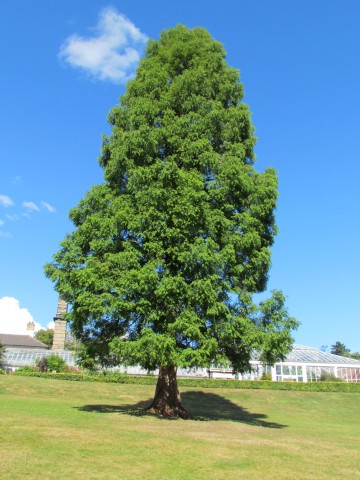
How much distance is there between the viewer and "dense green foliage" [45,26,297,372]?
48.5ft

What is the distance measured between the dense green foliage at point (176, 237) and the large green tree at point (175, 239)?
50 millimetres

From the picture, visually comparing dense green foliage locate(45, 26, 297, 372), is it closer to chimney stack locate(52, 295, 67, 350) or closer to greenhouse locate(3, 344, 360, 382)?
greenhouse locate(3, 344, 360, 382)

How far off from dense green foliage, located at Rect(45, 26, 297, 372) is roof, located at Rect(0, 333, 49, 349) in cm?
6170

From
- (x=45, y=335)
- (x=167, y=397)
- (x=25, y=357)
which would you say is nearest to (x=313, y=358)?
(x=25, y=357)

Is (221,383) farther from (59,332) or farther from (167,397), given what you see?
(59,332)

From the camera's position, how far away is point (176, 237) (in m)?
15.7

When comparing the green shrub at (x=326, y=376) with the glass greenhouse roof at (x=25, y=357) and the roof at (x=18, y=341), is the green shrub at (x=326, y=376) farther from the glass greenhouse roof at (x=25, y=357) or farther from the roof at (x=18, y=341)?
the roof at (x=18, y=341)

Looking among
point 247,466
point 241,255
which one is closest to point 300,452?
point 247,466

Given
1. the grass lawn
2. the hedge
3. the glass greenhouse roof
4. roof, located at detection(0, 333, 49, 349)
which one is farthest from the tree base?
roof, located at detection(0, 333, 49, 349)

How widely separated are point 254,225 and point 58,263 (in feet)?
26.6

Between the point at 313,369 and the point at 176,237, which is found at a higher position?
the point at 176,237

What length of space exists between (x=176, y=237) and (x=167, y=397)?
265 inches

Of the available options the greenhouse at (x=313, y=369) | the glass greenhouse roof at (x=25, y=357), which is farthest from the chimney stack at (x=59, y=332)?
the greenhouse at (x=313, y=369)

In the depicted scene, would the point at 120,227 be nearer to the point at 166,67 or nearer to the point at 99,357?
the point at 99,357
